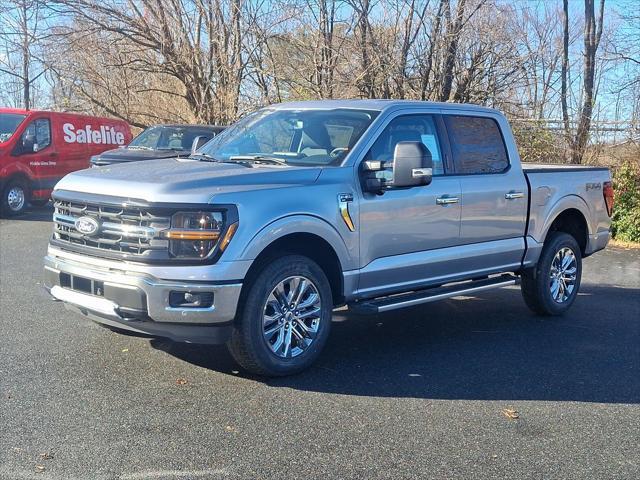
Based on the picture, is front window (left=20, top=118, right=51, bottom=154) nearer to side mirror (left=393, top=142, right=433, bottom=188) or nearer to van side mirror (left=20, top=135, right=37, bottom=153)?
van side mirror (left=20, top=135, right=37, bottom=153)

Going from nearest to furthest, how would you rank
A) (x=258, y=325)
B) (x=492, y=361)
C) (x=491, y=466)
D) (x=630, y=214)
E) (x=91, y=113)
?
(x=491, y=466)
(x=258, y=325)
(x=492, y=361)
(x=630, y=214)
(x=91, y=113)

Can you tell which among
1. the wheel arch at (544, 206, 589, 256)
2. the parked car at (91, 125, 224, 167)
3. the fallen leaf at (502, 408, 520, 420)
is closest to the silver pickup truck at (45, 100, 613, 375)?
the wheel arch at (544, 206, 589, 256)

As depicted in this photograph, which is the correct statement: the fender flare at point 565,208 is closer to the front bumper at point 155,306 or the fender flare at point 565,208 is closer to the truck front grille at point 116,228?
the front bumper at point 155,306

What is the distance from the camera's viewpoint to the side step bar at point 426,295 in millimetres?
5684

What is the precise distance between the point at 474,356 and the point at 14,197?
1177 cm

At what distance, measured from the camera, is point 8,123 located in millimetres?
15383

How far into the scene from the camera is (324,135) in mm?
6109

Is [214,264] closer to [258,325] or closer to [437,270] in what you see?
[258,325]

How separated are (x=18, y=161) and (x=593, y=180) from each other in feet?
37.9

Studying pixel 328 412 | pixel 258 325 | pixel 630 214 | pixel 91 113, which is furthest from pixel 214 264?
pixel 91 113

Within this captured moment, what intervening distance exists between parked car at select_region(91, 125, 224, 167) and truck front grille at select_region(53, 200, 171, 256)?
825 centimetres

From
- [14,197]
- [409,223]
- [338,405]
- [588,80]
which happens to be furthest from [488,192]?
[588,80]

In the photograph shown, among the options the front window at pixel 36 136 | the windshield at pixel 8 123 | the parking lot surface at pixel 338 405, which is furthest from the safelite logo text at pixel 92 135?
the parking lot surface at pixel 338 405

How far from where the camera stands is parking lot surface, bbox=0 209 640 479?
4.00 meters
